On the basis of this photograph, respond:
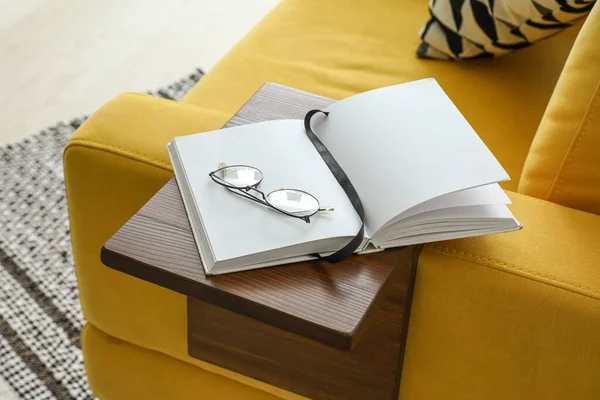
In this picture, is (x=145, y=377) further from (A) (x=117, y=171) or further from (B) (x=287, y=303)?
(B) (x=287, y=303)

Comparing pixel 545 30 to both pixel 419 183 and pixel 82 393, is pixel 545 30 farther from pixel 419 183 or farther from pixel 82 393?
pixel 82 393

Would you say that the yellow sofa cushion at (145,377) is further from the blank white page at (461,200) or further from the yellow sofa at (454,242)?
the blank white page at (461,200)

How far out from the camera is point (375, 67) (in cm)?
153

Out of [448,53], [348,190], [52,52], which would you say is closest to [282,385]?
Answer: [348,190]

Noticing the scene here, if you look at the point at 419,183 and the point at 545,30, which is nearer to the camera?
the point at 419,183

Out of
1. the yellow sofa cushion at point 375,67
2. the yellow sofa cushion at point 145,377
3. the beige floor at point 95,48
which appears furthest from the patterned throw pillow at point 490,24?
the beige floor at point 95,48

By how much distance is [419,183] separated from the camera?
0.85 meters

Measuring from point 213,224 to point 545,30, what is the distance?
85cm

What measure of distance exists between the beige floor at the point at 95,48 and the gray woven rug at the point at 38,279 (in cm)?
15

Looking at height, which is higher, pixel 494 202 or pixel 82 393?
pixel 494 202

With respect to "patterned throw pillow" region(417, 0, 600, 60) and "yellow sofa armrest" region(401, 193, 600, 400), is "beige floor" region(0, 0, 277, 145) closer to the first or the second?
"patterned throw pillow" region(417, 0, 600, 60)

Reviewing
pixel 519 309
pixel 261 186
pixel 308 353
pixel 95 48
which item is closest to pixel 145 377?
pixel 308 353

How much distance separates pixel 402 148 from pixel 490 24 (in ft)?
2.12

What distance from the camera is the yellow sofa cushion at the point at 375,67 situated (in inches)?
54.7
